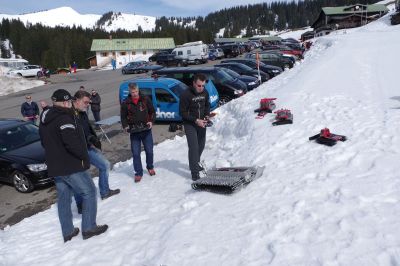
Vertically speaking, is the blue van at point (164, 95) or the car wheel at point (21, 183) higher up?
the blue van at point (164, 95)

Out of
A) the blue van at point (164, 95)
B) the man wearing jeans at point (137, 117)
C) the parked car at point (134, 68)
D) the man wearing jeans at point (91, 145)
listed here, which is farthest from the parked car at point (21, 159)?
the parked car at point (134, 68)

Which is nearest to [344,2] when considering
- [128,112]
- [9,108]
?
[9,108]

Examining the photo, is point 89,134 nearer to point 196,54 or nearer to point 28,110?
point 28,110

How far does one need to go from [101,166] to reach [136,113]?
1.22 m

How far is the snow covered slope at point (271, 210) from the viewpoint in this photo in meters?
3.79

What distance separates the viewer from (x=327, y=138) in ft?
21.4

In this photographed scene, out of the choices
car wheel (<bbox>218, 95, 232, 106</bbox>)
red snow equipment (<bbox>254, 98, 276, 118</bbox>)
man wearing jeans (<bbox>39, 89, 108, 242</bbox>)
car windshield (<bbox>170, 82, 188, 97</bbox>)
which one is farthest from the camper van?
man wearing jeans (<bbox>39, 89, 108, 242</bbox>)

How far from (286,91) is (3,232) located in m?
8.29

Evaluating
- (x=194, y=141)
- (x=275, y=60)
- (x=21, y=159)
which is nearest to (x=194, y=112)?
(x=194, y=141)

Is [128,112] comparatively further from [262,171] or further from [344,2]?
[344,2]

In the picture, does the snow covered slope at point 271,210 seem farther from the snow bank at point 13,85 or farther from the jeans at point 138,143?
the snow bank at point 13,85

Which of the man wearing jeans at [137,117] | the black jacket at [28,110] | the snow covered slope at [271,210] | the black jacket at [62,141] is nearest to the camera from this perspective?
the snow covered slope at [271,210]

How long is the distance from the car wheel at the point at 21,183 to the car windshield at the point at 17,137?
35.5 inches

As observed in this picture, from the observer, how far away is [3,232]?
6.22m
